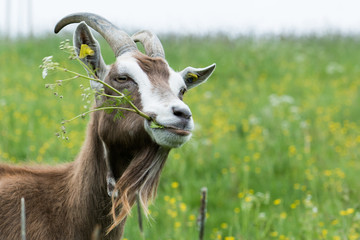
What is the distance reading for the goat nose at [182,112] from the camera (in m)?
3.29

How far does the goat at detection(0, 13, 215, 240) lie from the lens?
3611mm

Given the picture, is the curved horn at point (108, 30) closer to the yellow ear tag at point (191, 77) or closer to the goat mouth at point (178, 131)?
the yellow ear tag at point (191, 77)

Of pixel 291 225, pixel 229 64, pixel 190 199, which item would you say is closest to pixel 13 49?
pixel 229 64

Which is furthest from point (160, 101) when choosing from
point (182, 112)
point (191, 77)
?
point (191, 77)

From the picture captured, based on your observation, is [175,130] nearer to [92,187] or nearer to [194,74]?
[92,187]

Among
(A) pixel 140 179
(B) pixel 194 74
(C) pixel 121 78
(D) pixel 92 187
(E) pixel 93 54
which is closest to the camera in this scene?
(A) pixel 140 179

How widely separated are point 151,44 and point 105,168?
1.07 meters

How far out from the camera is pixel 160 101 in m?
3.48

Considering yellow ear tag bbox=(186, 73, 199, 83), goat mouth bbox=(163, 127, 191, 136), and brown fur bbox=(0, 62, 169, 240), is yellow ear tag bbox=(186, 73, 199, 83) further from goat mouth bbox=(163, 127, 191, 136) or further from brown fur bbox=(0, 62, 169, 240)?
goat mouth bbox=(163, 127, 191, 136)

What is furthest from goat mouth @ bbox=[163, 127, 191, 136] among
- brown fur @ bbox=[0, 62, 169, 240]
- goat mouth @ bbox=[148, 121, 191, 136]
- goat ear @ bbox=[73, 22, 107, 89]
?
goat ear @ bbox=[73, 22, 107, 89]

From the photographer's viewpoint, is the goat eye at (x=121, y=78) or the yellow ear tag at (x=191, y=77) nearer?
the goat eye at (x=121, y=78)

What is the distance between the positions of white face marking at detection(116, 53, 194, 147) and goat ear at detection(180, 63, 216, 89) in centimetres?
33

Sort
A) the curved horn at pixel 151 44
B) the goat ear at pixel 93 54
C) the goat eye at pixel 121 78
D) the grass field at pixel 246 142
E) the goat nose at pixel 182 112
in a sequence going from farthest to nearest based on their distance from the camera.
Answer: the grass field at pixel 246 142
the curved horn at pixel 151 44
the goat ear at pixel 93 54
the goat eye at pixel 121 78
the goat nose at pixel 182 112

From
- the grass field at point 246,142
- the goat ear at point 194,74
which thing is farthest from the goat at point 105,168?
the grass field at point 246,142
